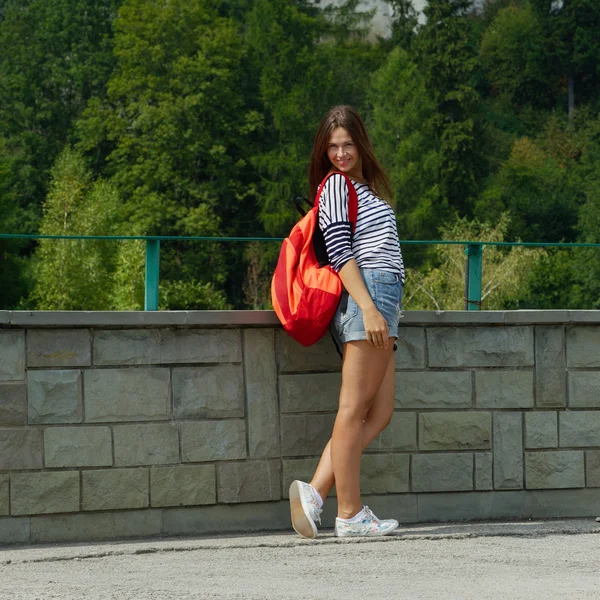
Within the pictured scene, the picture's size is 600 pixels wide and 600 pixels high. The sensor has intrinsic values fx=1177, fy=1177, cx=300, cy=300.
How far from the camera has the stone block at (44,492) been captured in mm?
4898

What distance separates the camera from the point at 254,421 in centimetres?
524

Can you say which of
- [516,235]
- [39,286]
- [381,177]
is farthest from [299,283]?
[516,235]

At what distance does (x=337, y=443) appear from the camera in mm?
4879

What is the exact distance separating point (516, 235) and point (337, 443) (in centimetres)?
5304

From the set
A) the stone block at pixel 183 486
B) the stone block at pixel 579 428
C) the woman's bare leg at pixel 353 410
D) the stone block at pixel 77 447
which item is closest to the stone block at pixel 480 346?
the stone block at pixel 579 428

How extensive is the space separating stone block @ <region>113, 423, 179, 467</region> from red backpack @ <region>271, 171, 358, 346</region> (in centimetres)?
71

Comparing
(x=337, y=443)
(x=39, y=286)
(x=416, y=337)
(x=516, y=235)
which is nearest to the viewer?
(x=337, y=443)

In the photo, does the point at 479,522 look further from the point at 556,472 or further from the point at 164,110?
the point at 164,110

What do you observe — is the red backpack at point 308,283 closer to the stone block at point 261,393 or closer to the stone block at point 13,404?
the stone block at point 261,393

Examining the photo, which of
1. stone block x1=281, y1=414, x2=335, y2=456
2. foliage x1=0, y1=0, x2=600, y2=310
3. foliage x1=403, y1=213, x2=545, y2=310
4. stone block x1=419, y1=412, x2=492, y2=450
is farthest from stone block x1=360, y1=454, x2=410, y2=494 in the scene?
foliage x1=0, y1=0, x2=600, y2=310

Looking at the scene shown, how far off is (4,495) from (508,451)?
234cm

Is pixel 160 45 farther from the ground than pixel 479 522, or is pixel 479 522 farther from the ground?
pixel 160 45

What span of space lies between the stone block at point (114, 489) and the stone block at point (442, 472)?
50.5 inches

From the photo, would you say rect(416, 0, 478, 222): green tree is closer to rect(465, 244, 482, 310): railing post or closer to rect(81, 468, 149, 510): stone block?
rect(465, 244, 482, 310): railing post
